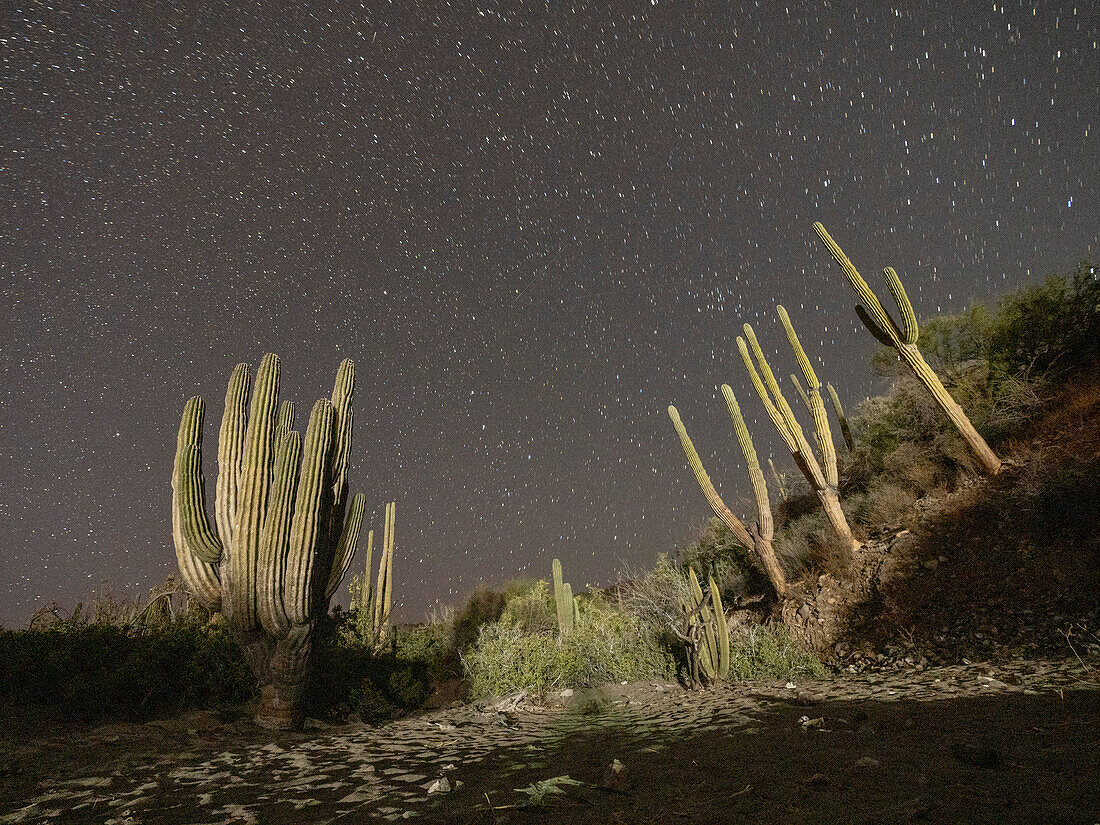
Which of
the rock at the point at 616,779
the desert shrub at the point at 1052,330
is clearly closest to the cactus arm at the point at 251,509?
the rock at the point at 616,779

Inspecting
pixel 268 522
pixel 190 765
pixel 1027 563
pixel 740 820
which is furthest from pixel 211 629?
pixel 1027 563

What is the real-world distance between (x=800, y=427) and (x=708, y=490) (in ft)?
8.02

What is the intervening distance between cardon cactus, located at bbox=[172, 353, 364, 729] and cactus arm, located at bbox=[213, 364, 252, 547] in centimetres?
1

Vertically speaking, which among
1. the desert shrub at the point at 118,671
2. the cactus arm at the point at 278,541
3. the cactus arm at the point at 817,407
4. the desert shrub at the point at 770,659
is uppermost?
the cactus arm at the point at 817,407

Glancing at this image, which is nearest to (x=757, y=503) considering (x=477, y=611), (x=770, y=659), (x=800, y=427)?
(x=800, y=427)

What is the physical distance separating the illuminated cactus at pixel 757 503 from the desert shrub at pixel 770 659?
2.13 m

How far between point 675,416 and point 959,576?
19.7 feet

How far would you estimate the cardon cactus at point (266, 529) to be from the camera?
619 centimetres

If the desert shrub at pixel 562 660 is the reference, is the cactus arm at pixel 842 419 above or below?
above

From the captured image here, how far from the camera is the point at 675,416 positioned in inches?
479

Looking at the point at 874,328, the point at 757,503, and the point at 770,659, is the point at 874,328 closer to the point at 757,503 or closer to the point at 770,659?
the point at 757,503

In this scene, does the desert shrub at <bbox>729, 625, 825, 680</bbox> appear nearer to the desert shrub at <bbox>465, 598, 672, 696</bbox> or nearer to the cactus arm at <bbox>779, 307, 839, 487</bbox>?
the desert shrub at <bbox>465, 598, 672, 696</bbox>

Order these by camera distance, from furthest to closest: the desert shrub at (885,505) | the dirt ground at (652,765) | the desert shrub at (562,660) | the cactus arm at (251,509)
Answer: the desert shrub at (885,505)
the desert shrub at (562,660)
the cactus arm at (251,509)
the dirt ground at (652,765)

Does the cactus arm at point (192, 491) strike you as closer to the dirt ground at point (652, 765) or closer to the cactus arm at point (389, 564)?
the dirt ground at point (652, 765)
